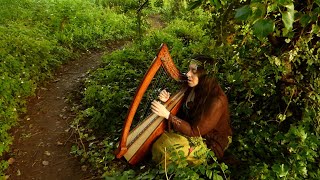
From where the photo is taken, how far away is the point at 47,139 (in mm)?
5184

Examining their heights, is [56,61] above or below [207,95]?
above

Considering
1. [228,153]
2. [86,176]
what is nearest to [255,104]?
[228,153]

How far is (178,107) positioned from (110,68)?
3897 millimetres

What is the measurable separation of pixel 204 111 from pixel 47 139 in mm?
2912

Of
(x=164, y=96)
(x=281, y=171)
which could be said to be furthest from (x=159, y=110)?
(x=281, y=171)

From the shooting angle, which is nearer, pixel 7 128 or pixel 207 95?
pixel 207 95

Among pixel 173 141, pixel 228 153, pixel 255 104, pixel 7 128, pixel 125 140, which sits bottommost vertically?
pixel 228 153

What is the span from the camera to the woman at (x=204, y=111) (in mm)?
3447

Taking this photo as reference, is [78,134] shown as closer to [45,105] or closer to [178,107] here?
[45,105]

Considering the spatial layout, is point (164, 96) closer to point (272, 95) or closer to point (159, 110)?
point (159, 110)

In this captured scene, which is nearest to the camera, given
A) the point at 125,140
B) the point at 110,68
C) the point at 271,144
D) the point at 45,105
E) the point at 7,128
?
the point at 271,144

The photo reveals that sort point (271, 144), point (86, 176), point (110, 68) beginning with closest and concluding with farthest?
point (271, 144)
point (86, 176)
point (110, 68)

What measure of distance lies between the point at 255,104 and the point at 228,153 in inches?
27.5

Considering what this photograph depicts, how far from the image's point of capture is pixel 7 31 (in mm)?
7762
